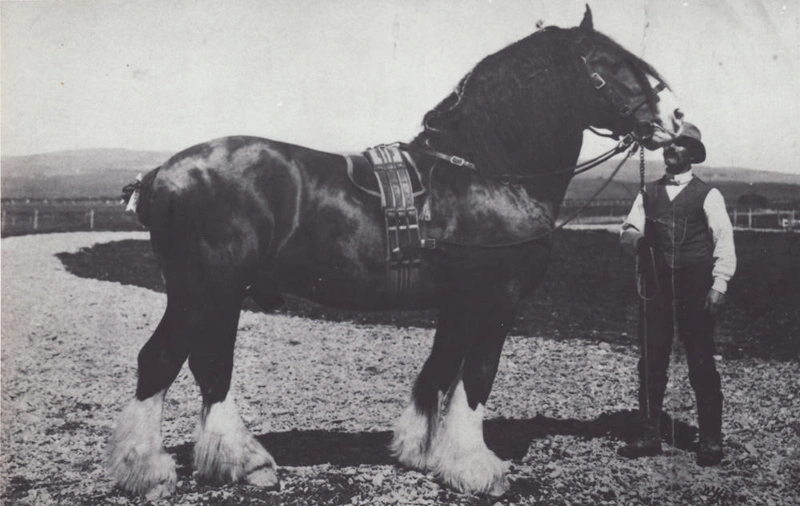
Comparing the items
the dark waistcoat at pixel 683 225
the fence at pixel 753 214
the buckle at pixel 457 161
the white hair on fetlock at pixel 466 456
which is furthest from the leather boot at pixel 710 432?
the buckle at pixel 457 161

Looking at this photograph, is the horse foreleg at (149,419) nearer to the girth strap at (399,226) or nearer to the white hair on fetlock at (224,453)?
the white hair on fetlock at (224,453)

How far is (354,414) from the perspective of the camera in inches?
217

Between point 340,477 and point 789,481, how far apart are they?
2.88m

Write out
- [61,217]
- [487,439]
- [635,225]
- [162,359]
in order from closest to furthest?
[162,359], [635,225], [487,439], [61,217]

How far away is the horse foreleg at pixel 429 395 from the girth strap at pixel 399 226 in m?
0.48

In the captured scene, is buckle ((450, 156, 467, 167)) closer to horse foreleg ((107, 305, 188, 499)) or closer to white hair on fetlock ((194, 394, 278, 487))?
horse foreleg ((107, 305, 188, 499))

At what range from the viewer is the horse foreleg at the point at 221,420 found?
12.3ft

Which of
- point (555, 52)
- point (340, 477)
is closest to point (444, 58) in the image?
point (555, 52)

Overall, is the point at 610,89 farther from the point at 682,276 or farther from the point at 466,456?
the point at 466,456

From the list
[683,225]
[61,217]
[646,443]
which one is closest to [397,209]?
[683,225]

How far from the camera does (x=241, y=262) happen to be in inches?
145

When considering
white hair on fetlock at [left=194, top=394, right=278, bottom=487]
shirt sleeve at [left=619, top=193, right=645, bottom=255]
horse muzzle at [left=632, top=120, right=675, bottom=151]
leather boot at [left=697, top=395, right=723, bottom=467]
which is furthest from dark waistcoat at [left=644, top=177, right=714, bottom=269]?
white hair on fetlock at [left=194, top=394, right=278, bottom=487]

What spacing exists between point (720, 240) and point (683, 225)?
0.25m

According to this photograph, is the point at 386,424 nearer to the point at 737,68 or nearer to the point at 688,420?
the point at 688,420
